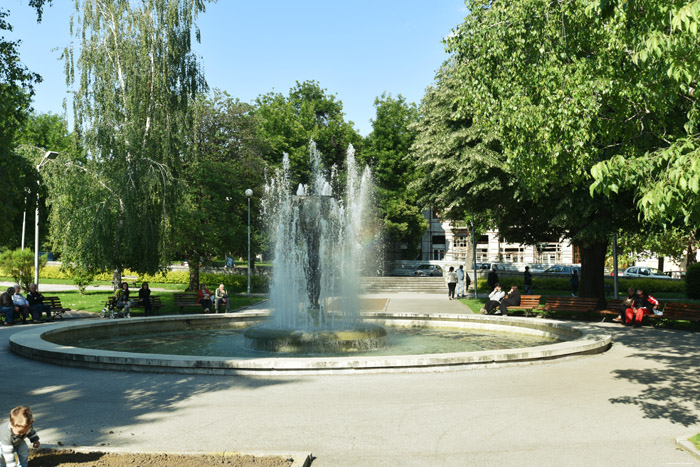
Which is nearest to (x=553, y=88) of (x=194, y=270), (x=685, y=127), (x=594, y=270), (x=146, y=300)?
(x=685, y=127)

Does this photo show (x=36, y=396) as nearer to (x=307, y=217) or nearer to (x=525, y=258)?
(x=307, y=217)

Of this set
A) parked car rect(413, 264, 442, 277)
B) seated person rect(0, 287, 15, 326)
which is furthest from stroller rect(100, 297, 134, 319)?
parked car rect(413, 264, 442, 277)

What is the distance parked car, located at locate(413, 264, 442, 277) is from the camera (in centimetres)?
5298

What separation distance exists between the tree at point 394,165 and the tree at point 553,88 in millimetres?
37772

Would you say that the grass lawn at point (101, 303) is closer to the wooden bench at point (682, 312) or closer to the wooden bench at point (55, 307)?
the wooden bench at point (55, 307)

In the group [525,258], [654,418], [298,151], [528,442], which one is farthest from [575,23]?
[525,258]

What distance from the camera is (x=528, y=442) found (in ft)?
21.1

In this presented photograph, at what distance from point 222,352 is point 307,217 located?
13.6 ft

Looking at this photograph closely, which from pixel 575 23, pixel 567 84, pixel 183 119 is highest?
pixel 183 119

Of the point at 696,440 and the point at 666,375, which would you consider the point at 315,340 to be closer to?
the point at 666,375

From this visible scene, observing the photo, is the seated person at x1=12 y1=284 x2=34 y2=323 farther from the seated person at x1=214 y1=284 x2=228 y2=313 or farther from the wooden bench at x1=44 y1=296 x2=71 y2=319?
the seated person at x1=214 y1=284 x2=228 y2=313

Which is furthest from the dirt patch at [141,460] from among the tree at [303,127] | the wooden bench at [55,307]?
the tree at [303,127]

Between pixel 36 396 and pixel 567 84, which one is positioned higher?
pixel 567 84

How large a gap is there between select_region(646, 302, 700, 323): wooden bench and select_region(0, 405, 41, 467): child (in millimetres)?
16598
